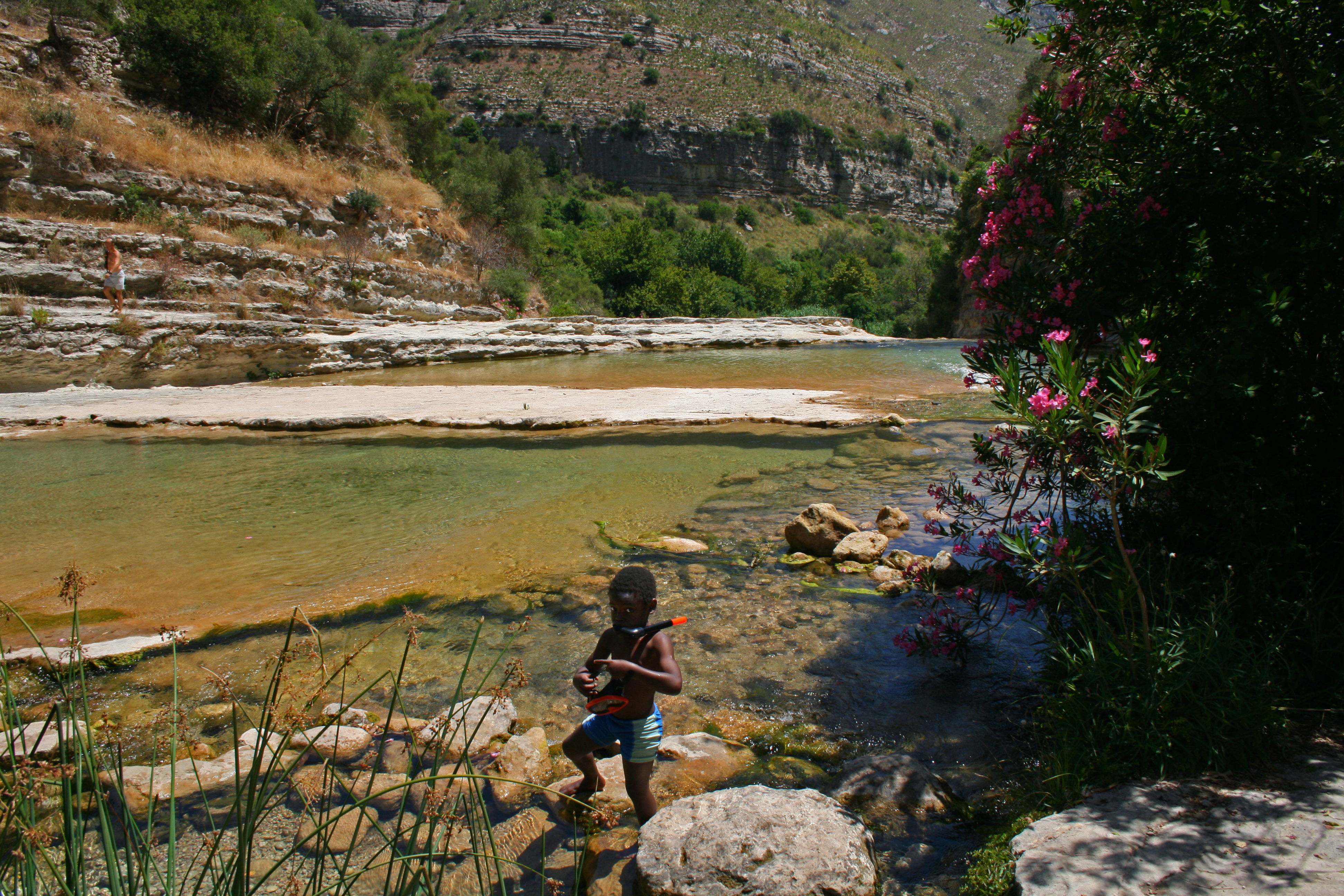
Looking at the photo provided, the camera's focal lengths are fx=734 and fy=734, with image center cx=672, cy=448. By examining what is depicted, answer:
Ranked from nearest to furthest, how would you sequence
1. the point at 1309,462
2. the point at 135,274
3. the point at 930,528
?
the point at 1309,462
the point at 930,528
the point at 135,274

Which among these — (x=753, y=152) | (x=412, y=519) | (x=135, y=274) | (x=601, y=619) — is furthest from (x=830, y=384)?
(x=753, y=152)

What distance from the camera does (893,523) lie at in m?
6.03

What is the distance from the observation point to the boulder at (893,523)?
19.6ft

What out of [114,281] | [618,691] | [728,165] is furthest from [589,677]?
[728,165]

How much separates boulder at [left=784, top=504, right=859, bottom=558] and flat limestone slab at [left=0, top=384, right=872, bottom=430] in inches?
198

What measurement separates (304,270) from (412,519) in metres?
15.8

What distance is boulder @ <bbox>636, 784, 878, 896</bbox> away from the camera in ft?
7.22

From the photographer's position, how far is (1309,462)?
298cm

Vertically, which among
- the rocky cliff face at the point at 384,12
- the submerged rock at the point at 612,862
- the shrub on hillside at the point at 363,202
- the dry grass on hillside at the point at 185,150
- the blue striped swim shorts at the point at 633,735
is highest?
the rocky cliff face at the point at 384,12

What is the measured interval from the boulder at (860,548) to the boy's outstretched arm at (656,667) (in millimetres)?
2867

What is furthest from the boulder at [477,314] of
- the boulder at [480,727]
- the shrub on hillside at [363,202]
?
the boulder at [480,727]

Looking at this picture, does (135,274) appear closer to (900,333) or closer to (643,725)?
(643,725)

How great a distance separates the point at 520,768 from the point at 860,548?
10.2 ft

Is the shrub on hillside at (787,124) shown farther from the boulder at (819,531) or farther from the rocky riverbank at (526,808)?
the rocky riverbank at (526,808)
